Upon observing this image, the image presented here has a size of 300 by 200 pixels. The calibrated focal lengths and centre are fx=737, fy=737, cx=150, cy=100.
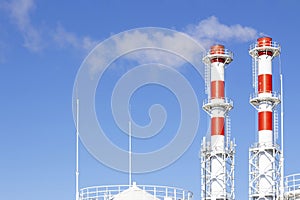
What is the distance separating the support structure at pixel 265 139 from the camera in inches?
2042

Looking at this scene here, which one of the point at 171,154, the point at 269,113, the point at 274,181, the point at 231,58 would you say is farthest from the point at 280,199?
the point at 231,58

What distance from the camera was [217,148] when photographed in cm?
5600

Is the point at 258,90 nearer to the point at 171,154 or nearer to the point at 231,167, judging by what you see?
the point at 231,167

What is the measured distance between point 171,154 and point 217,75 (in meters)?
18.6

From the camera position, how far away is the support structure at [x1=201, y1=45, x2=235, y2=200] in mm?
56094

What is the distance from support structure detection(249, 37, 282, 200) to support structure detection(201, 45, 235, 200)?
340 centimetres

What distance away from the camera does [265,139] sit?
5194 cm

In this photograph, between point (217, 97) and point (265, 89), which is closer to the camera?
point (265, 89)

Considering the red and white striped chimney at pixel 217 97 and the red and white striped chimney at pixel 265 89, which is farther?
the red and white striped chimney at pixel 217 97

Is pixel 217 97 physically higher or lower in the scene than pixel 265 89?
higher

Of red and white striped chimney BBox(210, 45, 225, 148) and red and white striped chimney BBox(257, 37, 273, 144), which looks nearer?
red and white striped chimney BBox(257, 37, 273, 144)

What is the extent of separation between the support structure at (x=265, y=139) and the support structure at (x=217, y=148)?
11.2ft

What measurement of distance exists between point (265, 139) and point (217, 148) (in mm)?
5137

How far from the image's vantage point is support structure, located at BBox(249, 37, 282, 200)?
51.9 metres
